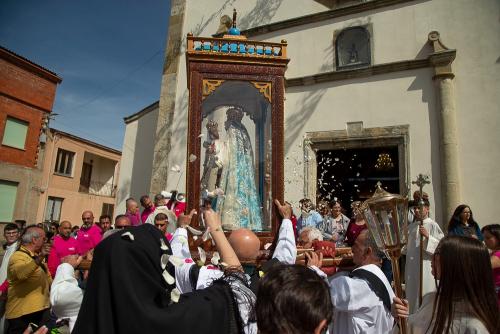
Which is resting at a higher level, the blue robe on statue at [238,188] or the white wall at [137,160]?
the white wall at [137,160]

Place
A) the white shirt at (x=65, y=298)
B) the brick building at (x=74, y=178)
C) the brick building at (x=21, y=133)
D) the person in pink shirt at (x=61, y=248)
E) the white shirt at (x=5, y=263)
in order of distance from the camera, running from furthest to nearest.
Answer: the brick building at (x=74, y=178), the brick building at (x=21, y=133), the person in pink shirt at (x=61, y=248), the white shirt at (x=5, y=263), the white shirt at (x=65, y=298)

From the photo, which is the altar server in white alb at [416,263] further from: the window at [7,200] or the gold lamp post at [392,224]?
the window at [7,200]

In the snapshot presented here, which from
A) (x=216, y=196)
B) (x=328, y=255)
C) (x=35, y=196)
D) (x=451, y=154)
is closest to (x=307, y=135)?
(x=451, y=154)

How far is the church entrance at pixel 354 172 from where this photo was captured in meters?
8.79

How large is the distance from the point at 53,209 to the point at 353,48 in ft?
59.9

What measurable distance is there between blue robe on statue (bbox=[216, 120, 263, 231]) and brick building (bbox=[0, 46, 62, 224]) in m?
14.8

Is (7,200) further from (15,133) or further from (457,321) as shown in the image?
(457,321)

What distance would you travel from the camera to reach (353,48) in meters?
8.62

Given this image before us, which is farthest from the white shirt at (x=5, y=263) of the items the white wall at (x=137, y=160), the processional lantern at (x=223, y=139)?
the white wall at (x=137, y=160)

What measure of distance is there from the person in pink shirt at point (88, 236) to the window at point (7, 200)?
12206 mm

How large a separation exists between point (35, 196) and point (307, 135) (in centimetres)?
1458

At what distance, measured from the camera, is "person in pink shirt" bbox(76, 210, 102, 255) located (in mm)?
5719

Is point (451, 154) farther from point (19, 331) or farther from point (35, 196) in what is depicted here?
point (35, 196)

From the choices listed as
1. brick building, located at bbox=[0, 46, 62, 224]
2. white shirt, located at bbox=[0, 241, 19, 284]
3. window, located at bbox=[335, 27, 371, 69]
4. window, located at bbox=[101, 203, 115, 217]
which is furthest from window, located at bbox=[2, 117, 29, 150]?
window, located at bbox=[335, 27, 371, 69]
